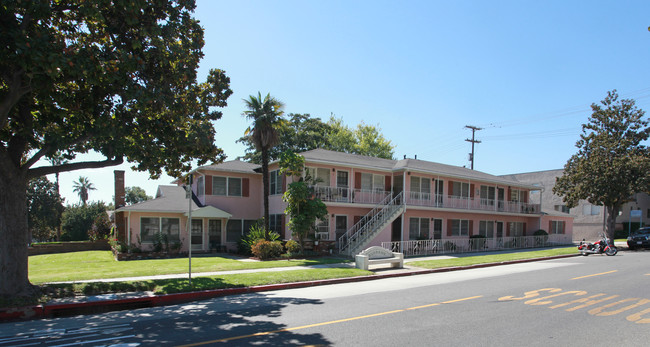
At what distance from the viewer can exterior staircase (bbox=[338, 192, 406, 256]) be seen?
21.7m

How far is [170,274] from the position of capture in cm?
1415

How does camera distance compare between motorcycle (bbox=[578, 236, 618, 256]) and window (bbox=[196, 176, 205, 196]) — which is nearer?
motorcycle (bbox=[578, 236, 618, 256])

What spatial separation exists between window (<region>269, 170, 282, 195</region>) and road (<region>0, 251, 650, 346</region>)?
43.0 ft

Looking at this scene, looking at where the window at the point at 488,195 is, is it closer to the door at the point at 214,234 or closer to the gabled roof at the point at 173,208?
the gabled roof at the point at 173,208

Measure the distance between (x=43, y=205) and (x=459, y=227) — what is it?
4610cm

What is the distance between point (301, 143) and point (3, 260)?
113ft

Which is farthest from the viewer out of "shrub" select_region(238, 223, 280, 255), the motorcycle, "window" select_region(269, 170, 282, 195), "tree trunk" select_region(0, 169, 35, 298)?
"window" select_region(269, 170, 282, 195)

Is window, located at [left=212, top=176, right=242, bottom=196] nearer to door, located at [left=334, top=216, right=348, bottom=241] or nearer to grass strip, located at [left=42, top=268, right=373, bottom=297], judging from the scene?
door, located at [left=334, top=216, right=348, bottom=241]

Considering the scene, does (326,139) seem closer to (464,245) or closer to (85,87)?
(464,245)

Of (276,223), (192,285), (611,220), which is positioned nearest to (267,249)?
(276,223)

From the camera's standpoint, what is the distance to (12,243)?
31.8 ft

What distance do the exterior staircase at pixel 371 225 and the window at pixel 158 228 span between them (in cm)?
1052

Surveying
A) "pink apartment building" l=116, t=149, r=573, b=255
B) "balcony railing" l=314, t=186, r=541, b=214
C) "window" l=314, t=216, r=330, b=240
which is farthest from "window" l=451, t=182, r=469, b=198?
"window" l=314, t=216, r=330, b=240

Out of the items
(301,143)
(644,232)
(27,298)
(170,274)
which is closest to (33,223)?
(301,143)
